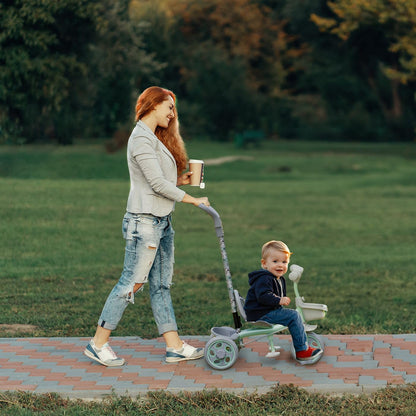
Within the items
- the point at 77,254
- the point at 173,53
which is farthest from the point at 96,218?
the point at 173,53

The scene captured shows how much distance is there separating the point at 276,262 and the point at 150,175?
1.03m

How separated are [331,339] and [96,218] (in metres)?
10.3

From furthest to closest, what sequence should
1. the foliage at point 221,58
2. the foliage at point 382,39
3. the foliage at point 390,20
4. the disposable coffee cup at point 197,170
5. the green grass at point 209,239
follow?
the foliage at point 221,58 → the foliage at point 382,39 → the foliage at point 390,20 → the green grass at point 209,239 → the disposable coffee cup at point 197,170

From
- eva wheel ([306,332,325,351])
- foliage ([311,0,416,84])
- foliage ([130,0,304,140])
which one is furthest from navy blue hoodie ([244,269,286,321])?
foliage ([130,0,304,140])

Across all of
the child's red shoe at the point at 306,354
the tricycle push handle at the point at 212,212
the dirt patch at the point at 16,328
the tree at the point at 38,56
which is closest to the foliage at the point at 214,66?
the tree at the point at 38,56

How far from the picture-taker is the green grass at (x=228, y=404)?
15.1ft

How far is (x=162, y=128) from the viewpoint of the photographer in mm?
5703

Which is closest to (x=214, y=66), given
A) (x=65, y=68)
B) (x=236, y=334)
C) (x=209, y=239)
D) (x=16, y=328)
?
(x=65, y=68)

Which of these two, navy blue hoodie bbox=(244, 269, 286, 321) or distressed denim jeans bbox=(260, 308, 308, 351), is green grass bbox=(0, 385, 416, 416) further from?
navy blue hoodie bbox=(244, 269, 286, 321)

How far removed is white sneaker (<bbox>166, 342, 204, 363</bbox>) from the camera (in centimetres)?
559

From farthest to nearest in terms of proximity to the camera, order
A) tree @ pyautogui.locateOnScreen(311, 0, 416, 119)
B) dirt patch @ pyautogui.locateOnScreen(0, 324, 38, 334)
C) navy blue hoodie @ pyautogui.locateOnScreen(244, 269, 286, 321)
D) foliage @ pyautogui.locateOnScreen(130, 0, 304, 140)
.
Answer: foliage @ pyautogui.locateOnScreen(130, 0, 304, 140) → tree @ pyautogui.locateOnScreen(311, 0, 416, 119) → dirt patch @ pyautogui.locateOnScreen(0, 324, 38, 334) → navy blue hoodie @ pyautogui.locateOnScreen(244, 269, 286, 321)

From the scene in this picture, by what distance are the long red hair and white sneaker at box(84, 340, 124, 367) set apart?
135 cm

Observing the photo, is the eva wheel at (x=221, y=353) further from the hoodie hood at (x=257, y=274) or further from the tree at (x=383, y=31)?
the tree at (x=383, y=31)

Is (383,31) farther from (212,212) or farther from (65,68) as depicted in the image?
(212,212)
